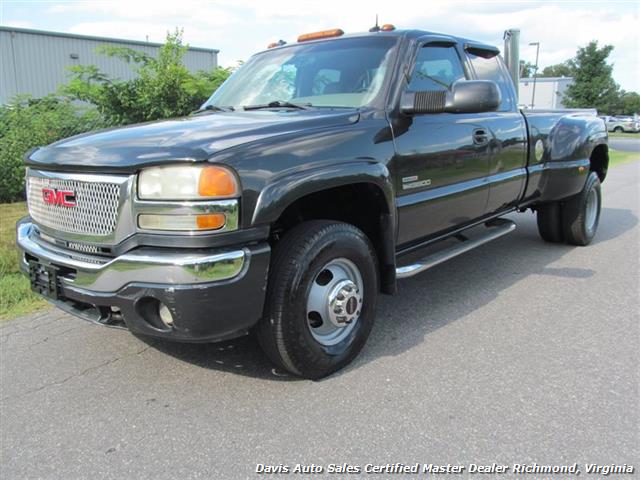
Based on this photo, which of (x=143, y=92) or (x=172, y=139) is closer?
(x=172, y=139)

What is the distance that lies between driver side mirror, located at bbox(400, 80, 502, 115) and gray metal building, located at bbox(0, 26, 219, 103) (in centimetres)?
2029

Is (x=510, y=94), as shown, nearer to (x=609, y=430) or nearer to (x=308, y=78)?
(x=308, y=78)

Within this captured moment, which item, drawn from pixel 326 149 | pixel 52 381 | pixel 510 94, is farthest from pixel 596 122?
pixel 52 381

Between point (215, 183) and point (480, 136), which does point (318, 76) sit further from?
point (215, 183)

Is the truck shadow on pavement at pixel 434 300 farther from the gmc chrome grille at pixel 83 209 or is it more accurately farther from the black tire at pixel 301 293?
the gmc chrome grille at pixel 83 209

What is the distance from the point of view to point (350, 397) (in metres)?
2.96

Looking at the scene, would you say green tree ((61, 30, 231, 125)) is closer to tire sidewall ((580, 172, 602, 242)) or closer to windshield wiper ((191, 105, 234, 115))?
windshield wiper ((191, 105, 234, 115))

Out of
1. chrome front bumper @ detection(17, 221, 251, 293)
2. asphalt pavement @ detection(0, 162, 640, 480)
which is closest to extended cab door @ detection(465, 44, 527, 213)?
asphalt pavement @ detection(0, 162, 640, 480)

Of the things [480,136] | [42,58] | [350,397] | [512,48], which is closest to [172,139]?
[350,397]

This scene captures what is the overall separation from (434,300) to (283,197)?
214cm

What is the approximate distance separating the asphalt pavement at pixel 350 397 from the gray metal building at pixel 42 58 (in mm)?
20312

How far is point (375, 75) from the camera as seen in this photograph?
3.71 m

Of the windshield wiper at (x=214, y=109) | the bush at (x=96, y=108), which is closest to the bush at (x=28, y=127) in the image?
the bush at (x=96, y=108)

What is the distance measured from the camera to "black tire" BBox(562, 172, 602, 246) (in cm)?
601
